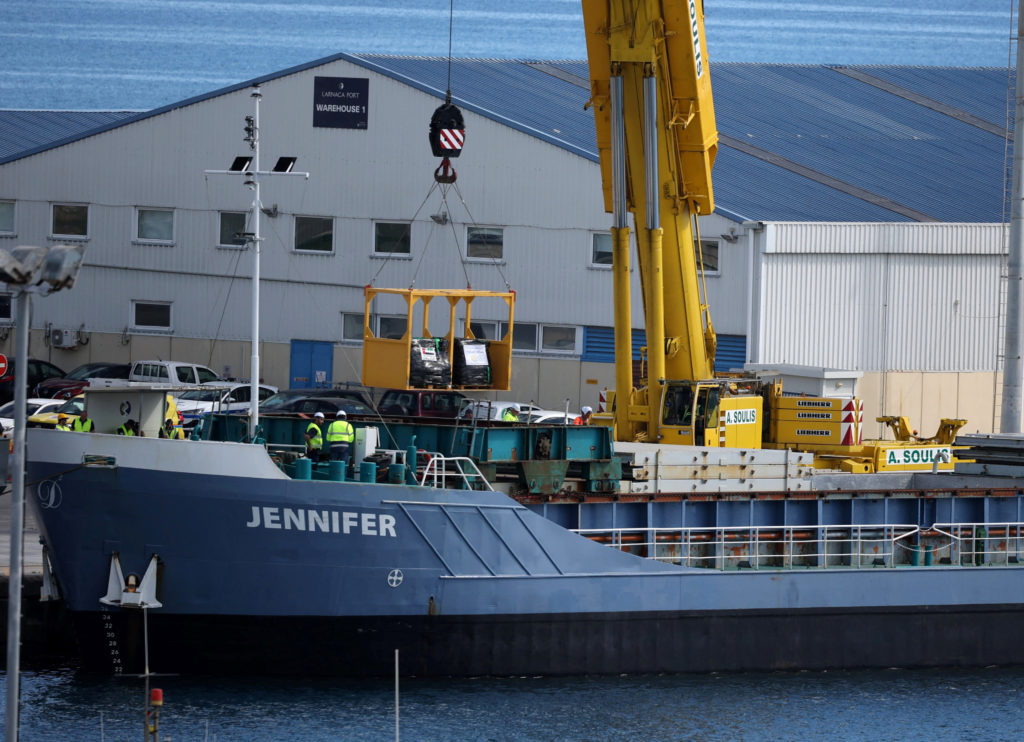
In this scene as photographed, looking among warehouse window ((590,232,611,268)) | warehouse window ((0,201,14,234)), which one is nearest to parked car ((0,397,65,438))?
warehouse window ((0,201,14,234))

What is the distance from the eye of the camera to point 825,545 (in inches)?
901

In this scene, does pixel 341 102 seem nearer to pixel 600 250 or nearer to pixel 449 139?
pixel 600 250

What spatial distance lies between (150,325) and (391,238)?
8236 millimetres

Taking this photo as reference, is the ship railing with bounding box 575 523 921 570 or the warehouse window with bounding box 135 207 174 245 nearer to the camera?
the ship railing with bounding box 575 523 921 570

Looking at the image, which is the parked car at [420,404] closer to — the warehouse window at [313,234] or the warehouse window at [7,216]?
the warehouse window at [313,234]

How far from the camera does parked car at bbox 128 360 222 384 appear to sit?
40.9 meters

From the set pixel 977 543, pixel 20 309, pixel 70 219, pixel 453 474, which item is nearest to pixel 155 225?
pixel 70 219

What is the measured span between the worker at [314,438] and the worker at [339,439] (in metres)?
0.42

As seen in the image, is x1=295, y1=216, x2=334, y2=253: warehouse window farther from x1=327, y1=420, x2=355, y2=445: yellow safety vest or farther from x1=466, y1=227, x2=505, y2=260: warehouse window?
x1=327, y1=420, x2=355, y2=445: yellow safety vest

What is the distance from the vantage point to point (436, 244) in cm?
4203

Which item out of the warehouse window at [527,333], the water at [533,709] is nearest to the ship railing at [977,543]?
the water at [533,709]

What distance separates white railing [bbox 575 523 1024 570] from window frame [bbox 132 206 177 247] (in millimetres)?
25396

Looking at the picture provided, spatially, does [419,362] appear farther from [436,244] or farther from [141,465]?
[436,244]

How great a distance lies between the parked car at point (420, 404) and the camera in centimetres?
3572
